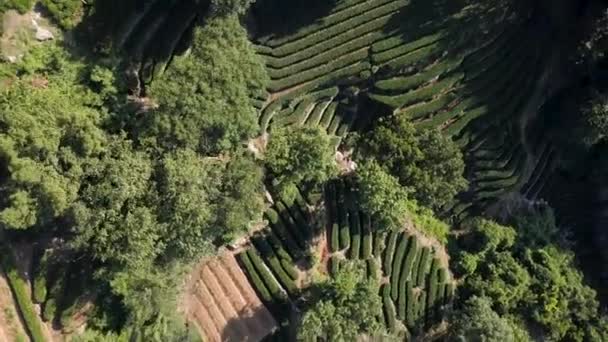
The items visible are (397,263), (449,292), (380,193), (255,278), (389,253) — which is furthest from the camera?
(449,292)

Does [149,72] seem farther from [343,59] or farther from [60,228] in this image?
[343,59]

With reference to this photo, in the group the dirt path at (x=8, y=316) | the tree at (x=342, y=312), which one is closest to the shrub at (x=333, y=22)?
the tree at (x=342, y=312)

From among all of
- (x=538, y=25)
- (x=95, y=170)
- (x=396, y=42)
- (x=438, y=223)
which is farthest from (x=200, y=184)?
(x=538, y=25)

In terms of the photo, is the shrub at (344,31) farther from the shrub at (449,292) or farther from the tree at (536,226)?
the shrub at (449,292)

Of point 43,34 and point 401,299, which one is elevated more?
point 43,34

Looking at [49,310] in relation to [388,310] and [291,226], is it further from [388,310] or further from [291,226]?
[388,310]

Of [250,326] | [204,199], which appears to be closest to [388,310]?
[250,326]
